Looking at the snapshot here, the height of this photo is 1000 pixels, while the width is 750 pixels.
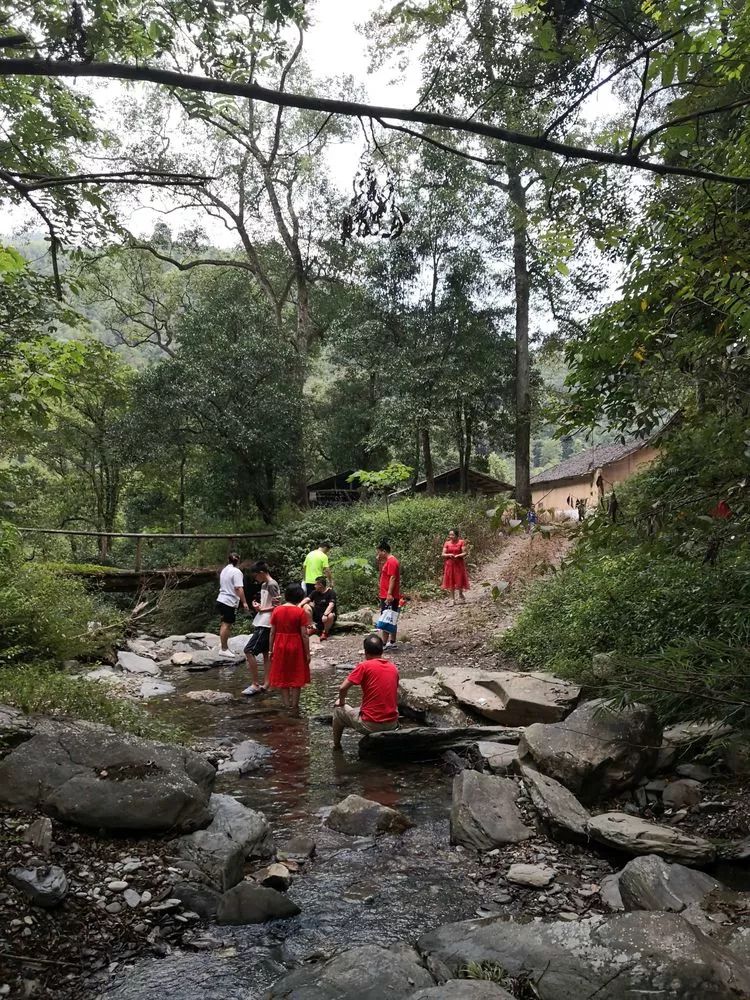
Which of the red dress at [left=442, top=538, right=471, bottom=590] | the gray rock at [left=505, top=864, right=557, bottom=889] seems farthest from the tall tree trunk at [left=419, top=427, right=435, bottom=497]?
the gray rock at [left=505, top=864, right=557, bottom=889]

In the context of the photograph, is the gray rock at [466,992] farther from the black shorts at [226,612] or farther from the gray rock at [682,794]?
the black shorts at [226,612]

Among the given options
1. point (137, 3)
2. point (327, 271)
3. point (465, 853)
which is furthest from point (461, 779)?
point (327, 271)

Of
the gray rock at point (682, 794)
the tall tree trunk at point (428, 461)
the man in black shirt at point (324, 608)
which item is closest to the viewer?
the gray rock at point (682, 794)

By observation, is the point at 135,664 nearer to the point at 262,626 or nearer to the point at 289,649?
the point at 262,626

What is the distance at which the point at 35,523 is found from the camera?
20453 mm

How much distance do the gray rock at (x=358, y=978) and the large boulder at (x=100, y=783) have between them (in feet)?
5.05

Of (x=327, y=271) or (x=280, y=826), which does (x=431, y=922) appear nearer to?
(x=280, y=826)

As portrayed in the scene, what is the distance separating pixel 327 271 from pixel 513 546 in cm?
1463

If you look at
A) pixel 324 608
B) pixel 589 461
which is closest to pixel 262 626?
pixel 324 608

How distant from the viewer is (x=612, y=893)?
3963 mm

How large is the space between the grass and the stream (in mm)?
1032


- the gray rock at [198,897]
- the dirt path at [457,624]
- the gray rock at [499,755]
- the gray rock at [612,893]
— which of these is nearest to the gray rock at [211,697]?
the dirt path at [457,624]

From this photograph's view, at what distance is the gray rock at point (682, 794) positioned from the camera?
5.05 m

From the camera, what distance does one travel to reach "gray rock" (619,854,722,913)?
12.0ft
